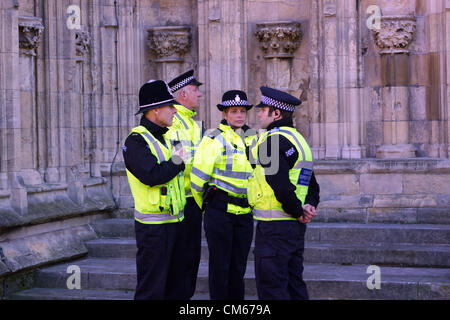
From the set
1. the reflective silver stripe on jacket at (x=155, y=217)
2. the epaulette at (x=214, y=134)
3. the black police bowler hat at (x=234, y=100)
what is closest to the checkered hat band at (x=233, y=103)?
the black police bowler hat at (x=234, y=100)

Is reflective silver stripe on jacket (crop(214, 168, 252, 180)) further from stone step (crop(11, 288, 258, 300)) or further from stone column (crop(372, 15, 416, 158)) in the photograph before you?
stone column (crop(372, 15, 416, 158))

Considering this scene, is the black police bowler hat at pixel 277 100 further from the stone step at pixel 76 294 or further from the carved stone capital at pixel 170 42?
the carved stone capital at pixel 170 42

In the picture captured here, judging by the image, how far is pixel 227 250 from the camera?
702cm

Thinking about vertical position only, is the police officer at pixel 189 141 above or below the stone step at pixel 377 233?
above

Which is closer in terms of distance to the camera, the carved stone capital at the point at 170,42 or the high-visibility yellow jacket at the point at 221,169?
the high-visibility yellow jacket at the point at 221,169

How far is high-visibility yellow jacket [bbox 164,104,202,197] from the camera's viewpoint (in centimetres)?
721

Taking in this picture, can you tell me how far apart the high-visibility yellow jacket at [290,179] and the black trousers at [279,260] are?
74mm

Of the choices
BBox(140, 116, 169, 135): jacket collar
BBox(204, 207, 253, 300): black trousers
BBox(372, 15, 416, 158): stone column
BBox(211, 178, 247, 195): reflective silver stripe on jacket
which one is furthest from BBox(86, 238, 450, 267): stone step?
BBox(140, 116, 169, 135): jacket collar

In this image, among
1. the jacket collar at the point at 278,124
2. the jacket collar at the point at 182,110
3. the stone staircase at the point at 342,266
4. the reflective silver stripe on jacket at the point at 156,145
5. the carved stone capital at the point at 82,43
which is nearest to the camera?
the reflective silver stripe on jacket at the point at 156,145

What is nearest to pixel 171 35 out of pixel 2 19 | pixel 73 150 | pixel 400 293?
pixel 73 150

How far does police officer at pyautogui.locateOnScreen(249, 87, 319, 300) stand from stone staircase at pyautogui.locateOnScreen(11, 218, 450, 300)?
5.27 feet

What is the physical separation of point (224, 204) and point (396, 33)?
3914 millimetres

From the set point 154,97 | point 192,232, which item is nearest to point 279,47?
point 192,232

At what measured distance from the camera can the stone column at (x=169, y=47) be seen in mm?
10555
